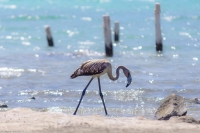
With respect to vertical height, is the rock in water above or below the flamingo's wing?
below

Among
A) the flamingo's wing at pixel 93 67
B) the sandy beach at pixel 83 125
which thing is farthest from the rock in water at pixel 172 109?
the flamingo's wing at pixel 93 67

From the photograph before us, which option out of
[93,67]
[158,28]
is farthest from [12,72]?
[93,67]

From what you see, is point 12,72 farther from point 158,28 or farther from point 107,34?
point 158,28

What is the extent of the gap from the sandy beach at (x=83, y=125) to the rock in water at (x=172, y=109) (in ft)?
2.11

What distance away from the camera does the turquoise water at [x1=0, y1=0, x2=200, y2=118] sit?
548 inches

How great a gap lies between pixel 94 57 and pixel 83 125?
12.8 meters

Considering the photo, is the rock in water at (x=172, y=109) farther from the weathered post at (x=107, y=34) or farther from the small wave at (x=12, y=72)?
the weathered post at (x=107, y=34)

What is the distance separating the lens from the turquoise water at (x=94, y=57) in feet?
45.7

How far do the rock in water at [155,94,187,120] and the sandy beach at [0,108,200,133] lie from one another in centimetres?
64

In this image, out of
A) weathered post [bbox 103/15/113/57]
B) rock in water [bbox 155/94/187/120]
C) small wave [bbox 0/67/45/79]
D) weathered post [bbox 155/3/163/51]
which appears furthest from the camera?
weathered post [bbox 155/3/163/51]

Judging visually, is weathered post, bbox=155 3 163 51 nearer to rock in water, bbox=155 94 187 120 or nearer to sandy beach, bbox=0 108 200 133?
rock in water, bbox=155 94 187 120

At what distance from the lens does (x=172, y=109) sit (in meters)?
10.7

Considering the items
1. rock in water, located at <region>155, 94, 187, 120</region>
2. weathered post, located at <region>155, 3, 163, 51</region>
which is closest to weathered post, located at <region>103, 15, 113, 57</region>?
weathered post, located at <region>155, 3, 163, 51</region>

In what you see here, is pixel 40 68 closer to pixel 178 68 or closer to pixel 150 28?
pixel 178 68
